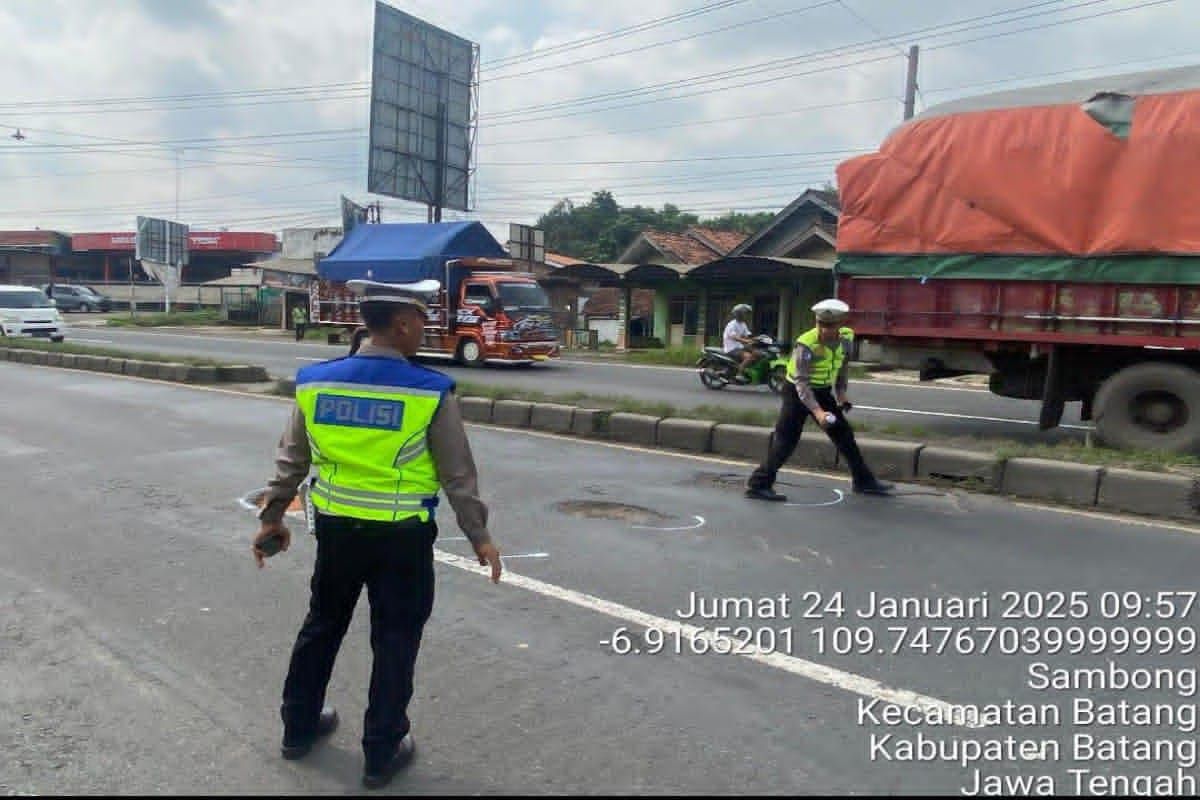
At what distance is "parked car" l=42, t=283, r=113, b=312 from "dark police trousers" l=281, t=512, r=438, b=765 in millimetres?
60306

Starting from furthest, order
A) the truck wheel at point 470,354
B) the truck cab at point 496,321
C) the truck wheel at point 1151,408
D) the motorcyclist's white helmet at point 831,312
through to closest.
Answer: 1. the truck wheel at point 470,354
2. the truck cab at point 496,321
3. the truck wheel at point 1151,408
4. the motorcyclist's white helmet at point 831,312

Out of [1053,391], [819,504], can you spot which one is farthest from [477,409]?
[1053,391]

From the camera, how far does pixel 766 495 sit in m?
7.54

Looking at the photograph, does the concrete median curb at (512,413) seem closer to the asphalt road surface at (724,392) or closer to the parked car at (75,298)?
the asphalt road surface at (724,392)

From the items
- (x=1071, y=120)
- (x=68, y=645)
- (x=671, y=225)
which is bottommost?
(x=68, y=645)

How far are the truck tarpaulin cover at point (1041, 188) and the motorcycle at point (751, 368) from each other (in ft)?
18.7

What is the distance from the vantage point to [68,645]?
4496 millimetres

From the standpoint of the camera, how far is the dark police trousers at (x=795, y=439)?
7.54 meters

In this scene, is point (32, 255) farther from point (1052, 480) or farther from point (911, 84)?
point (1052, 480)

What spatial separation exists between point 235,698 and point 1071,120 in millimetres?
9582

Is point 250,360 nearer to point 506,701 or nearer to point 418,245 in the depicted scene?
point 418,245

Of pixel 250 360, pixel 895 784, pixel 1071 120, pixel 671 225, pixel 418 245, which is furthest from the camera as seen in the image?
pixel 671 225

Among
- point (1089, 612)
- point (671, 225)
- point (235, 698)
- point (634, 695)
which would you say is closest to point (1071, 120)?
point (1089, 612)

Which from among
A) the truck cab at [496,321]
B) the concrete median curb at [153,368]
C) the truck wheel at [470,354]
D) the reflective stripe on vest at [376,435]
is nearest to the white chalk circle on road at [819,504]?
the reflective stripe on vest at [376,435]
